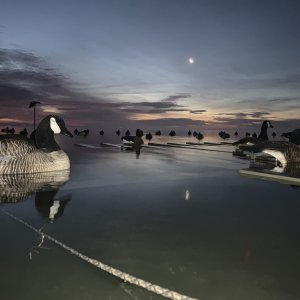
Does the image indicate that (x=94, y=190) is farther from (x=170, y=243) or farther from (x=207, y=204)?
(x=170, y=243)

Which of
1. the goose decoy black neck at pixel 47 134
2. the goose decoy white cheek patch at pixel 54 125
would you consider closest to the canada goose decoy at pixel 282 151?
the goose decoy white cheek patch at pixel 54 125

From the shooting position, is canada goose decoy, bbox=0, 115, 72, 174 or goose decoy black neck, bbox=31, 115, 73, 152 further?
goose decoy black neck, bbox=31, 115, 73, 152

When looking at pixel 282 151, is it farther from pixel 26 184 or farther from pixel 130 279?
pixel 130 279

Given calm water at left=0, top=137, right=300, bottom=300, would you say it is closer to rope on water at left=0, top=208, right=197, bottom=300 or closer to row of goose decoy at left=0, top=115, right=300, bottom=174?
rope on water at left=0, top=208, right=197, bottom=300

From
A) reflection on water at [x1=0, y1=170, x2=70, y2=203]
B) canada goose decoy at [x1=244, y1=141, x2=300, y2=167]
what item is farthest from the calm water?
canada goose decoy at [x1=244, y1=141, x2=300, y2=167]

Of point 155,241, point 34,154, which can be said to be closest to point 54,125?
point 34,154

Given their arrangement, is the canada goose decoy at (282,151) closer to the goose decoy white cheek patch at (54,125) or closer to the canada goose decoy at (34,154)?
the canada goose decoy at (34,154)

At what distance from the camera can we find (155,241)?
5.50 meters

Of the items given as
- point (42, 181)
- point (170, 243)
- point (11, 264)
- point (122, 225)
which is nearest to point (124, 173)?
point (42, 181)

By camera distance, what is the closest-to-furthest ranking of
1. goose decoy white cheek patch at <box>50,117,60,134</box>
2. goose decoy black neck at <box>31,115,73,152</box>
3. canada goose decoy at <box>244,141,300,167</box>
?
goose decoy black neck at <box>31,115,73,152</box> < goose decoy white cheek patch at <box>50,117,60,134</box> < canada goose decoy at <box>244,141,300,167</box>

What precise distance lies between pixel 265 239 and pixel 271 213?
210 cm

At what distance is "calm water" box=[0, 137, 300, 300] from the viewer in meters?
3.95

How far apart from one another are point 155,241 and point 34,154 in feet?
28.4

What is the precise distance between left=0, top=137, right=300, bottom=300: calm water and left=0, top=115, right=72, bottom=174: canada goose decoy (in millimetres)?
1797
